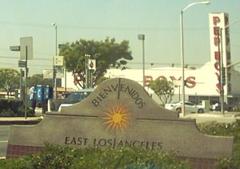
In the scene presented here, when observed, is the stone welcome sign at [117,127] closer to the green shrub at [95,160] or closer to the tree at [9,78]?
the green shrub at [95,160]

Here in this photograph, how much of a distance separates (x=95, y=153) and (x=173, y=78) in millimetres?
81902

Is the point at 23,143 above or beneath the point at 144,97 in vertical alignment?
beneath

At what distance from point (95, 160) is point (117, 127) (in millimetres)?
1546

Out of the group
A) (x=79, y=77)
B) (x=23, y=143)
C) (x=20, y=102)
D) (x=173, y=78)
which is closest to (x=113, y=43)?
(x=79, y=77)

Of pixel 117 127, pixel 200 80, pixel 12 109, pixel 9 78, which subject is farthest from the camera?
pixel 9 78

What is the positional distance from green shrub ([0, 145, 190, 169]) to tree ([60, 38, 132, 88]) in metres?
69.0

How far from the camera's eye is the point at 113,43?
80125 millimetres

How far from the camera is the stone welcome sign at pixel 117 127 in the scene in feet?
30.7

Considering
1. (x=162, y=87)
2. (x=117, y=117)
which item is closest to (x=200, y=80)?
(x=162, y=87)

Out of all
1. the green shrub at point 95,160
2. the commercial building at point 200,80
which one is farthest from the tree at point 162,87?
the green shrub at point 95,160

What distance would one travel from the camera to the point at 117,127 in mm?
9586

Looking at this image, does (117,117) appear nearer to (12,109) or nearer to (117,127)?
(117,127)

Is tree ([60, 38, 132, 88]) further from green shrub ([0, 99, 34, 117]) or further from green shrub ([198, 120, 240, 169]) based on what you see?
green shrub ([198, 120, 240, 169])

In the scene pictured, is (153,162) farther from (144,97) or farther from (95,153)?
(144,97)
